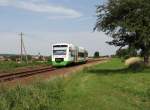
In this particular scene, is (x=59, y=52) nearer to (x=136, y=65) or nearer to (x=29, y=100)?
(x=136, y=65)

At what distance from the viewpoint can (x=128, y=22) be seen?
3816cm

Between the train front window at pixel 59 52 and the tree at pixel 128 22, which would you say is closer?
the tree at pixel 128 22

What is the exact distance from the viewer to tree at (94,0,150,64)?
37.6 meters

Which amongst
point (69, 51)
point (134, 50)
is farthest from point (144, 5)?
point (69, 51)

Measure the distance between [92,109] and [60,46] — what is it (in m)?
41.8

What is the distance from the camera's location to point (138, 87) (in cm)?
2216

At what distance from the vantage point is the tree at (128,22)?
3762 cm

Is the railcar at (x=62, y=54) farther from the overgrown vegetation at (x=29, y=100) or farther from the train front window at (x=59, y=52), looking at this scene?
the overgrown vegetation at (x=29, y=100)

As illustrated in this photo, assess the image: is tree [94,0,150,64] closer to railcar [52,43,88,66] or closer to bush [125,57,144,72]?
bush [125,57,144,72]

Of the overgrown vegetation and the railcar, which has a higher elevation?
the railcar

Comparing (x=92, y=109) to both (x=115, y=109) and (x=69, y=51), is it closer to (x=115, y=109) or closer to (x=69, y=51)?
(x=115, y=109)

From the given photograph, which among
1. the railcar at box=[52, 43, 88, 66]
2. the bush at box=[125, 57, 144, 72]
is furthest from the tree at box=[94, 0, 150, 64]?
the railcar at box=[52, 43, 88, 66]

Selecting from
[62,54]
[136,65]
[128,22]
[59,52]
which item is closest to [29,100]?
[128,22]

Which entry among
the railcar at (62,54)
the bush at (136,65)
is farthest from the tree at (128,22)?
the railcar at (62,54)
